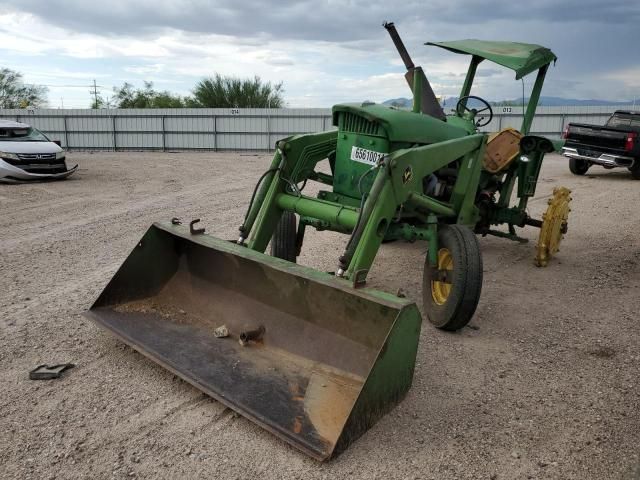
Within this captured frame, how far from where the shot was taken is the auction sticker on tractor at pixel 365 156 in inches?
180

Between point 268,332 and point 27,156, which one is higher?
point 268,332

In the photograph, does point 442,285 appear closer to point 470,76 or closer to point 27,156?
point 470,76

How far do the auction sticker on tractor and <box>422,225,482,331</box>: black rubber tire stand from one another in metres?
0.77

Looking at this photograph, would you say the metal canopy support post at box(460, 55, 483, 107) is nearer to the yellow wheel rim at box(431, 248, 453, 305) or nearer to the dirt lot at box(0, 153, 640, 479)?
the dirt lot at box(0, 153, 640, 479)

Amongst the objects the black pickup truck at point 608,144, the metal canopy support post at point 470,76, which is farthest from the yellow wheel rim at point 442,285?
the black pickup truck at point 608,144

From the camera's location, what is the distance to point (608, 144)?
44.6 feet

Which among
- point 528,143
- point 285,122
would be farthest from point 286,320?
point 285,122

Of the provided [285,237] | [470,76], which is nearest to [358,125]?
[285,237]

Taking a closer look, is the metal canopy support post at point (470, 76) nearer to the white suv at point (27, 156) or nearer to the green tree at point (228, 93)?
the white suv at point (27, 156)

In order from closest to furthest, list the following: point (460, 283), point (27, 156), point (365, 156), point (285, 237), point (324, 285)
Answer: point (324, 285), point (460, 283), point (365, 156), point (285, 237), point (27, 156)

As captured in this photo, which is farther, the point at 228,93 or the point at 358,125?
the point at 228,93

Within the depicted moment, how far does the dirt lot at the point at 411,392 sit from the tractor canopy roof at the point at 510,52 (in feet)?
6.74

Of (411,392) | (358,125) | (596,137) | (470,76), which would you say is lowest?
(411,392)

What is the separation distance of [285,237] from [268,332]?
1.63m
